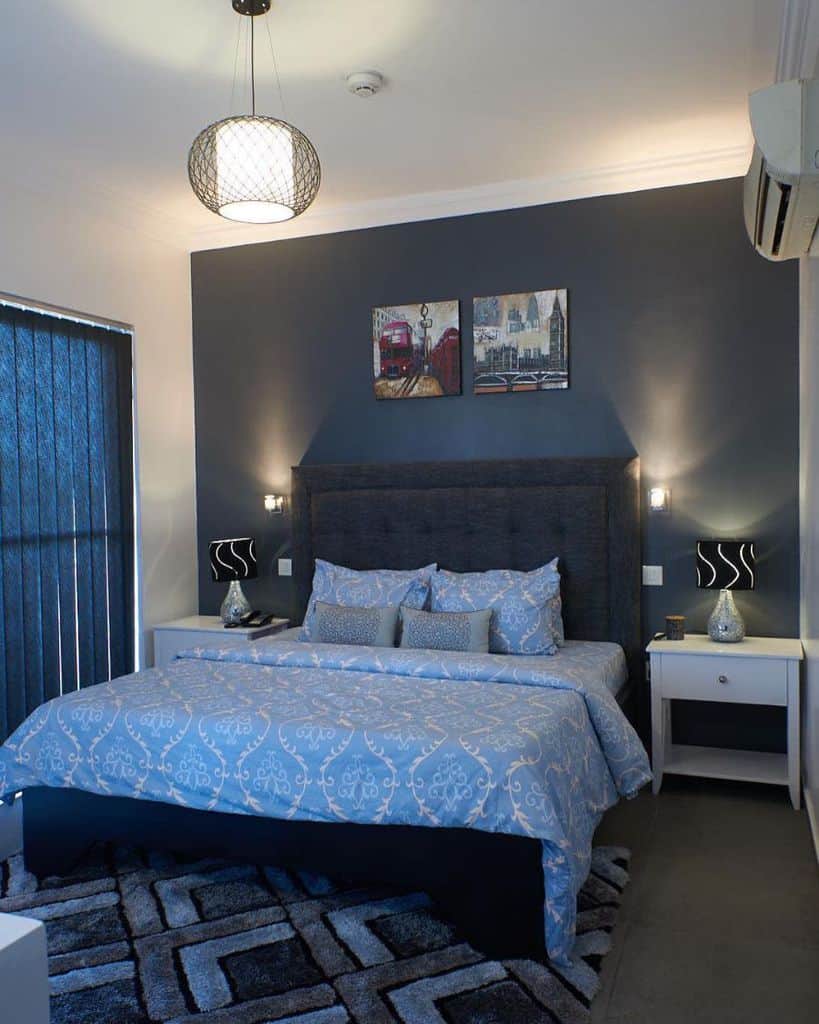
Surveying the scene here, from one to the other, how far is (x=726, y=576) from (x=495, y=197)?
6.93 feet

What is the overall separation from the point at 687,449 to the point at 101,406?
2.81 metres

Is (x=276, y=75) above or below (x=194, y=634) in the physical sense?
above

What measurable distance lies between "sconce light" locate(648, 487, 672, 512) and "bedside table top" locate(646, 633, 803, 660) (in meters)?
0.61

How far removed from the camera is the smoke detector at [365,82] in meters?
3.04

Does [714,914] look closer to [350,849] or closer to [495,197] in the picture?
[350,849]

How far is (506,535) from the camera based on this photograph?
166 inches

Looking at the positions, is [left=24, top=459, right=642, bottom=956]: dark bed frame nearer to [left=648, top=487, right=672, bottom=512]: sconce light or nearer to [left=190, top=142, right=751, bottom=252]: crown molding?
[left=648, top=487, right=672, bottom=512]: sconce light

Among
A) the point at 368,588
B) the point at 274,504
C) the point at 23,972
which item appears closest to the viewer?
the point at 23,972

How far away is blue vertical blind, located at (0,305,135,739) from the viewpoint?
3.77 meters

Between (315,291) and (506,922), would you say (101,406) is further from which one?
(506,922)

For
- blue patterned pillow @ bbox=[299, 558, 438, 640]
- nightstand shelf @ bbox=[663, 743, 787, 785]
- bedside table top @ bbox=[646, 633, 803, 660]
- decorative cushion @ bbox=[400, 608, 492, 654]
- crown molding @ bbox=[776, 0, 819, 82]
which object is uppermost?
crown molding @ bbox=[776, 0, 819, 82]

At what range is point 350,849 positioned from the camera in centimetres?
259

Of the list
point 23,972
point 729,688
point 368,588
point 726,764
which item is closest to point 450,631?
point 368,588

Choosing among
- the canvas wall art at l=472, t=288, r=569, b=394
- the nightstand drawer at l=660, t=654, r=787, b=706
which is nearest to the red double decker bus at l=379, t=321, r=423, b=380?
the canvas wall art at l=472, t=288, r=569, b=394
